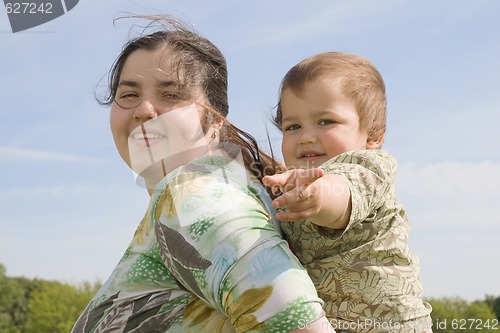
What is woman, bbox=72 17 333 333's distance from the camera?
2334mm

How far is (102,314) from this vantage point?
2.72m

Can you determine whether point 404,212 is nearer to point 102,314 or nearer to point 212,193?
point 212,193

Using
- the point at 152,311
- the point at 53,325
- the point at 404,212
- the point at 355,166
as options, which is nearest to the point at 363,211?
the point at 355,166

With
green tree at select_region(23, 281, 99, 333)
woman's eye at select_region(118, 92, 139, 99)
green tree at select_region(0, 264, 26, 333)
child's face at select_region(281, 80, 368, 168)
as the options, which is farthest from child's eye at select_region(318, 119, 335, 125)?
green tree at select_region(0, 264, 26, 333)

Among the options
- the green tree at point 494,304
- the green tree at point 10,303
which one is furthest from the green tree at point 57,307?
the green tree at point 494,304

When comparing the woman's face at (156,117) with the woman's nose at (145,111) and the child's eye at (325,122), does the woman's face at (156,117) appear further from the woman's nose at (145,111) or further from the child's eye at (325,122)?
the child's eye at (325,122)

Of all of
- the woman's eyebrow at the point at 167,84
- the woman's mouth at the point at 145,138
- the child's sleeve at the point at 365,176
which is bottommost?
the child's sleeve at the point at 365,176

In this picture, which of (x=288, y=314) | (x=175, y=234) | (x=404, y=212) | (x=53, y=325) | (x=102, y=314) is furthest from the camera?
(x=53, y=325)

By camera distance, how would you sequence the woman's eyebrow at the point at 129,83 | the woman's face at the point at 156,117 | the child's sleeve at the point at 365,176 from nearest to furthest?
the child's sleeve at the point at 365,176, the woman's face at the point at 156,117, the woman's eyebrow at the point at 129,83

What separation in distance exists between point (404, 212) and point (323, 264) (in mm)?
487

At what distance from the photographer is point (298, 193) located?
230 centimetres

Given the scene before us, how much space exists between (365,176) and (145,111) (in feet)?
3.33

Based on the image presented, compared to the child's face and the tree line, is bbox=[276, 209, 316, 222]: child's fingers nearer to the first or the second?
the child's face

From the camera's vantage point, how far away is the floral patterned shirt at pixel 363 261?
272 centimetres
